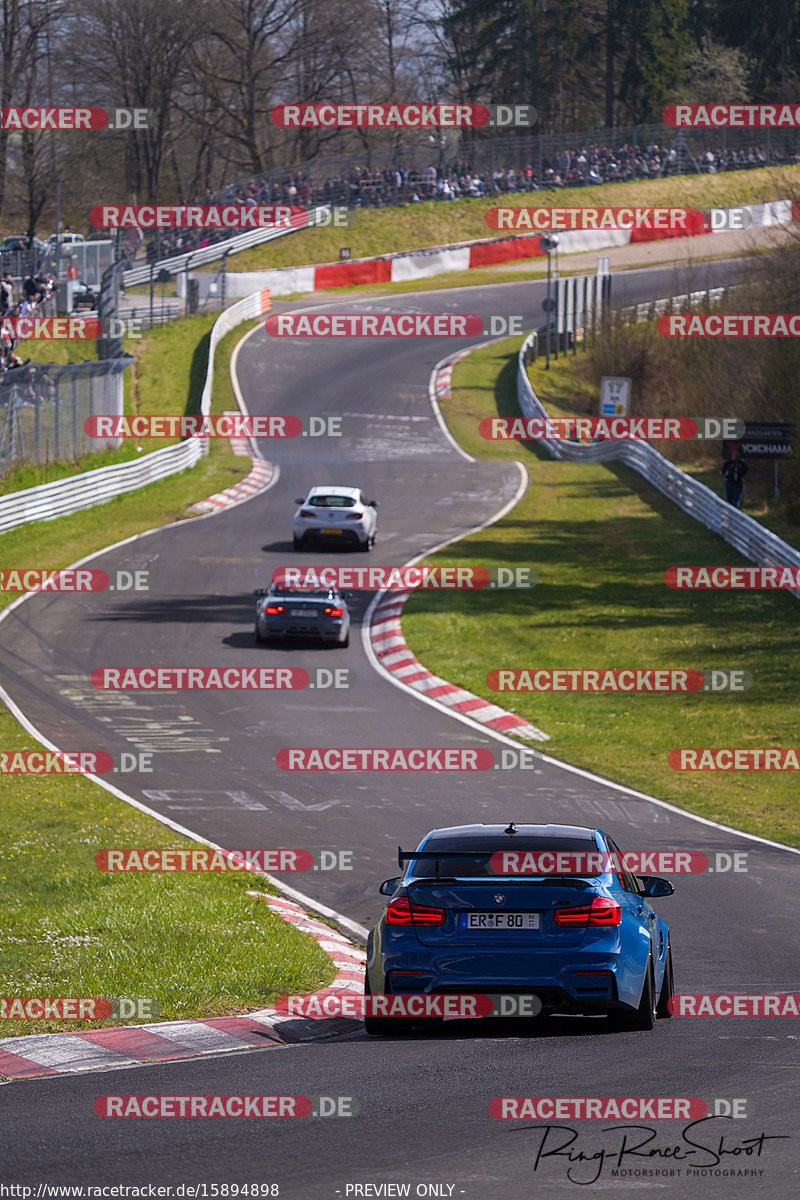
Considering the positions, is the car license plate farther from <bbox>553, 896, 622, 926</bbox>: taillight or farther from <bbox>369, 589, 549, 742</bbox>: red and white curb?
<bbox>369, 589, 549, 742</bbox>: red and white curb

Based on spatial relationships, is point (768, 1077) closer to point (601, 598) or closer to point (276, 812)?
point (276, 812)

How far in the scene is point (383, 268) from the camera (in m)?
73.9

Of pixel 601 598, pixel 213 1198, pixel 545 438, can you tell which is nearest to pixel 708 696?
pixel 601 598

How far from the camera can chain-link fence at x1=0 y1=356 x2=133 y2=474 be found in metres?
37.0

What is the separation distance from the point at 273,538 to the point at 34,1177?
1240 inches

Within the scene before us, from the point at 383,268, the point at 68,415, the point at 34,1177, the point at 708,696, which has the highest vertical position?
the point at 383,268

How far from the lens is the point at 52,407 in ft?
130

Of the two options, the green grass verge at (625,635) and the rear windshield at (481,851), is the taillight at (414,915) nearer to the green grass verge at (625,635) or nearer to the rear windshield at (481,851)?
the rear windshield at (481,851)

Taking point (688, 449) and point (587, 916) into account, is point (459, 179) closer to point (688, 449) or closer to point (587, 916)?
point (688, 449)

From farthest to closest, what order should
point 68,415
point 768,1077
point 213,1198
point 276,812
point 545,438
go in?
point 545,438 < point 68,415 < point 276,812 < point 768,1077 < point 213,1198

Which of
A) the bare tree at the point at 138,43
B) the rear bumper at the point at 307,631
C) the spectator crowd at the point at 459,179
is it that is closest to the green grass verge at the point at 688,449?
the rear bumper at the point at 307,631

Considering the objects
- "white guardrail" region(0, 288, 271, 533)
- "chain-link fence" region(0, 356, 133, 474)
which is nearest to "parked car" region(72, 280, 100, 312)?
"white guardrail" region(0, 288, 271, 533)

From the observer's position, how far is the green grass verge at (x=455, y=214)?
7281 cm

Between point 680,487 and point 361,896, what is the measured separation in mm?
30498
